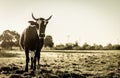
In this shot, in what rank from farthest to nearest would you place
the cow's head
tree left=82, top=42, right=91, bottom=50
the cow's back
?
tree left=82, top=42, right=91, bottom=50, the cow's back, the cow's head

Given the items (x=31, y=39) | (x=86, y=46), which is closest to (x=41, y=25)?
(x=31, y=39)

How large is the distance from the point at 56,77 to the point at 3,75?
6.80 ft

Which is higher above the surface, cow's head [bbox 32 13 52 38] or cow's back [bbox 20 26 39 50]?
cow's head [bbox 32 13 52 38]

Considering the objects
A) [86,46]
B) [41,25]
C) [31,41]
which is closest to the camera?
[41,25]

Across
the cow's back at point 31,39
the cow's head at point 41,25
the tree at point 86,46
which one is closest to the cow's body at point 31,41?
the cow's back at point 31,39

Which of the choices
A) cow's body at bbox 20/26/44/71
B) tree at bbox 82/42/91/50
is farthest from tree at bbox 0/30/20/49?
cow's body at bbox 20/26/44/71

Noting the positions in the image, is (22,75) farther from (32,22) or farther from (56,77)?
(32,22)

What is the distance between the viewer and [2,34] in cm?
5409

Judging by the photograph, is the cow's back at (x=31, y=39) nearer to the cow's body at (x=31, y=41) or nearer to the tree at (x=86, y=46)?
the cow's body at (x=31, y=41)

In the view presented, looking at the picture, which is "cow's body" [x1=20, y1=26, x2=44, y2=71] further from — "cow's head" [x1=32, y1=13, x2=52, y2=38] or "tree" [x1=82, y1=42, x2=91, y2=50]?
"tree" [x1=82, y1=42, x2=91, y2=50]

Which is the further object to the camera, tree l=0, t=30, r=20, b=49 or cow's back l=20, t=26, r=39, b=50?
tree l=0, t=30, r=20, b=49

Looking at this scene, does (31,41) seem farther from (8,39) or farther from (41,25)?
(8,39)

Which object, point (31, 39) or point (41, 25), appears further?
point (31, 39)

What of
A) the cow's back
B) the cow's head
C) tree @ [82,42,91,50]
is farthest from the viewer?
tree @ [82,42,91,50]
